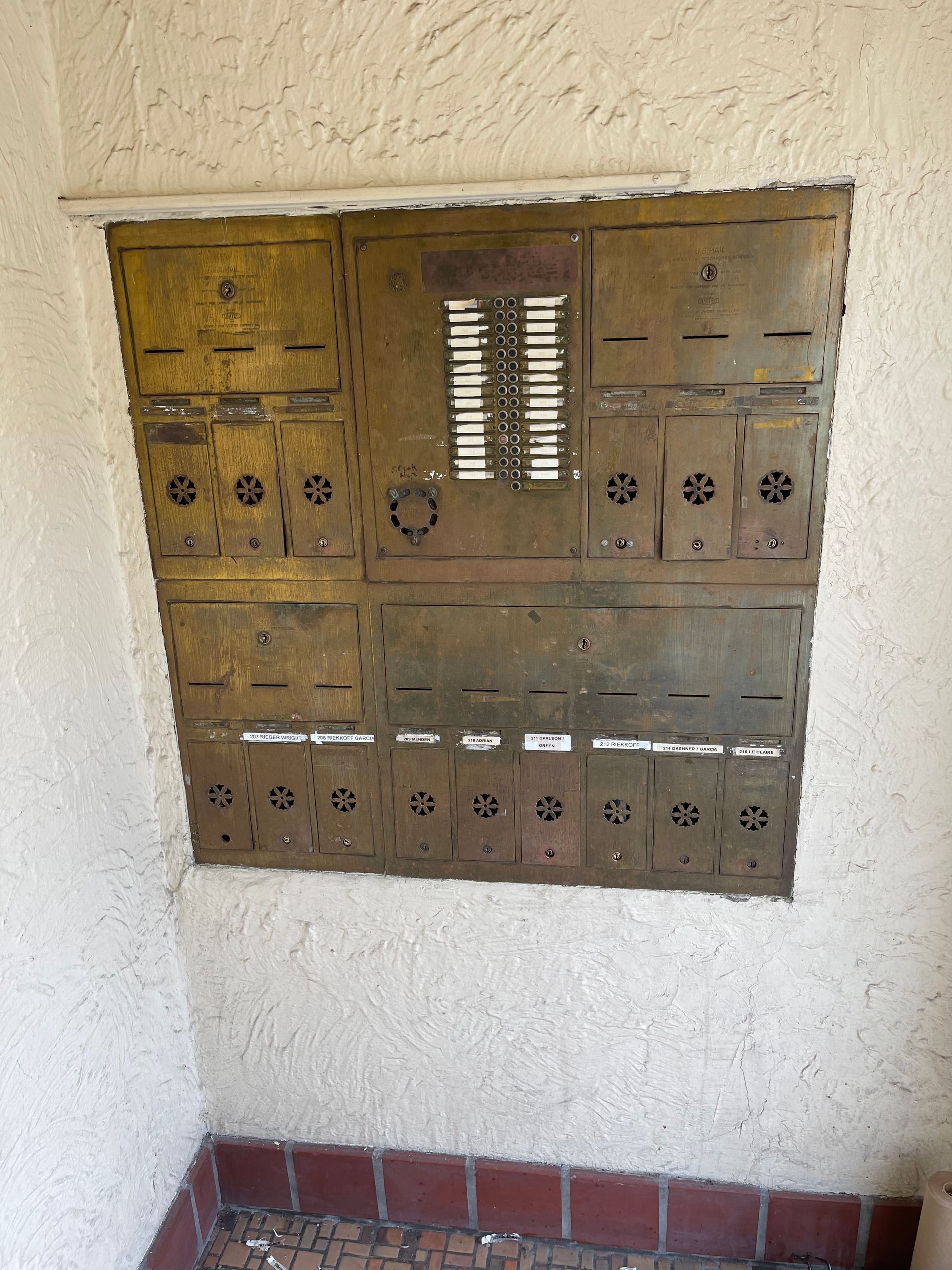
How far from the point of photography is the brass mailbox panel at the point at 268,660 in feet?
6.07

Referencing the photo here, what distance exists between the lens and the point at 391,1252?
207 centimetres

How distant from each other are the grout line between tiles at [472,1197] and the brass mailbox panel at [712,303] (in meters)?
1.92

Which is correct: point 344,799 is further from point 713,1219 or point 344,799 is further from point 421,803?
point 713,1219

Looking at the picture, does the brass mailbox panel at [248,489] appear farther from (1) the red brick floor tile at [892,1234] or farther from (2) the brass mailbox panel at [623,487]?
(1) the red brick floor tile at [892,1234]

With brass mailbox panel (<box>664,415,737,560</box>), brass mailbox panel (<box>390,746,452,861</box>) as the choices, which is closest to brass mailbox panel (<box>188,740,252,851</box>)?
brass mailbox panel (<box>390,746,452,861</box>)

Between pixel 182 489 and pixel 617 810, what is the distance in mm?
1203

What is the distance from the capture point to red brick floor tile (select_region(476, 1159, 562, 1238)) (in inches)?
81.1

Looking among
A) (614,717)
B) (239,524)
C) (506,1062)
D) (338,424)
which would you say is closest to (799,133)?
(338,424)

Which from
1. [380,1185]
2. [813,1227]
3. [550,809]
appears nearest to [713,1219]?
[813,1227]

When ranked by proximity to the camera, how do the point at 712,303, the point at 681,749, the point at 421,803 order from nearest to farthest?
the point at 712,303
the point at 681,749
the point at 421,803

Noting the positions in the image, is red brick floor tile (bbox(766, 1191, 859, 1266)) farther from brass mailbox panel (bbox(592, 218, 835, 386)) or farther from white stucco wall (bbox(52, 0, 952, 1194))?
brass mailbox panel (bbox(592, 218, 835, 386))

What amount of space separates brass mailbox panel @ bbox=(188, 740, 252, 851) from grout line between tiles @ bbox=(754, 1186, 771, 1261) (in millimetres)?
1499

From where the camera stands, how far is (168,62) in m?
1.60

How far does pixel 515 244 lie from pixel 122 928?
170 centimetres
